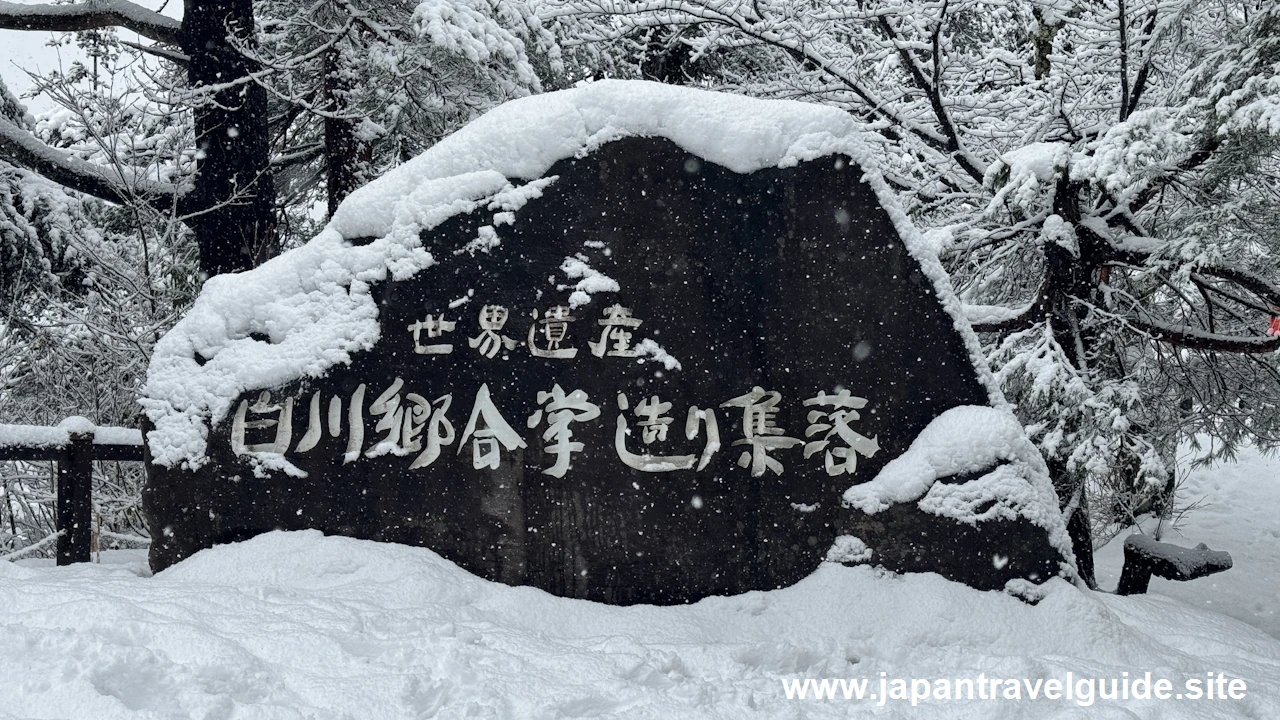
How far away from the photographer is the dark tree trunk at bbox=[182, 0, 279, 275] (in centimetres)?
770

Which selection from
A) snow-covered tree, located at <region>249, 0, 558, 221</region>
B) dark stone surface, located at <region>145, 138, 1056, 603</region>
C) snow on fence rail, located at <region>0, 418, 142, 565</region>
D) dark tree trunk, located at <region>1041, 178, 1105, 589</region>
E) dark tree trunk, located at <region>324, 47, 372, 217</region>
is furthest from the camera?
dark tree trunk, located at <region>324, 47, 372, 217</region>

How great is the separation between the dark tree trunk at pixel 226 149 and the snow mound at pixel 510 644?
3826 mm

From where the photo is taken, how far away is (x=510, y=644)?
3369 mm

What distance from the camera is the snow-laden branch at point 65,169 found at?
720cm

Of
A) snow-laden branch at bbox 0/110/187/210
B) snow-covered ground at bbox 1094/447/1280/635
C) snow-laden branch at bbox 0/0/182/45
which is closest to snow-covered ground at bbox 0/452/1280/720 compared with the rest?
snow-covered ground at bbox 1094/447/1280/635

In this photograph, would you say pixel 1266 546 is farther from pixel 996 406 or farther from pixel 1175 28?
pixel 996 406

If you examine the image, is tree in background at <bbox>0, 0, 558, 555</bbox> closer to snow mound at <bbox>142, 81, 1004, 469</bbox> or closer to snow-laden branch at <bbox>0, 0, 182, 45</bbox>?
snow-laden branch at <bbox>0, 0, 182, 45</bbox>

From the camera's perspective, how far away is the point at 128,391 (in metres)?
7.94

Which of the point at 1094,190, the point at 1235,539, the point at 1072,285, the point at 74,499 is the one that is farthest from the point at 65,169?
the point at 1235,539

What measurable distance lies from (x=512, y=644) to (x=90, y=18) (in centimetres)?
697

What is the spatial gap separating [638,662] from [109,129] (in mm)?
7001

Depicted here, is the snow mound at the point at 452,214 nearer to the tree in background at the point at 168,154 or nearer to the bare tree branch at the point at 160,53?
the tree in background at the point at 168,154

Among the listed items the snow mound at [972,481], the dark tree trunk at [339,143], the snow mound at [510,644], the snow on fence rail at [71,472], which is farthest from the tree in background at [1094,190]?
the snow on fence rail at [71,472]

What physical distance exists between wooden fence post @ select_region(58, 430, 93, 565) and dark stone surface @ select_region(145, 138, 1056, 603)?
92 cm
